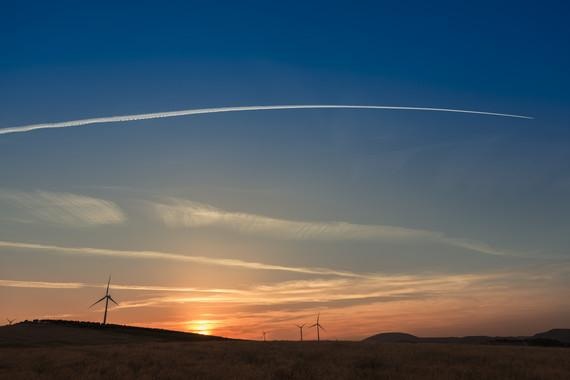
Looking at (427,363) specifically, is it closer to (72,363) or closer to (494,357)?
(494,357)

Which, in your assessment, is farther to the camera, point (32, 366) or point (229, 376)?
point (32, 366)

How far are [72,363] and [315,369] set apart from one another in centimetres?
1863

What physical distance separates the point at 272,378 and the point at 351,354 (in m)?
15.2

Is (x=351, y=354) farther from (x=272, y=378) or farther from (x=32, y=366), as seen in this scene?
(x=32, y=366)

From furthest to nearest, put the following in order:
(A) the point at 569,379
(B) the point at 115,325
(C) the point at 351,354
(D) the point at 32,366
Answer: (B) the point at 115,325, (C) the point at 351,354, (D) the point at 32,366, (A) the point at 569,379

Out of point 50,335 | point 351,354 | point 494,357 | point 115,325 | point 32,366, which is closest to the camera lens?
point 32,366

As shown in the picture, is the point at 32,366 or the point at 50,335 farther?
the point at 50,335

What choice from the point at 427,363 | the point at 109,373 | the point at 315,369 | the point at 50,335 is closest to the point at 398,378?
the point at 315,369

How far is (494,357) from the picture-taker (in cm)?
3772

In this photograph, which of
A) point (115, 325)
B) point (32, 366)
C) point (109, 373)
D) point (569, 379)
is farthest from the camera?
point (115, 325)

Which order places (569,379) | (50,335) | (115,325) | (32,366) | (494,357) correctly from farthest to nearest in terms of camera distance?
(115,325) → (50,335) → (494,357) → (32,366) → (569,379)

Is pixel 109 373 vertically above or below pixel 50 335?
below

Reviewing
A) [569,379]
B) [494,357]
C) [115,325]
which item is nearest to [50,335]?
[115,325]

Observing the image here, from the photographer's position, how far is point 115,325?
117 m
